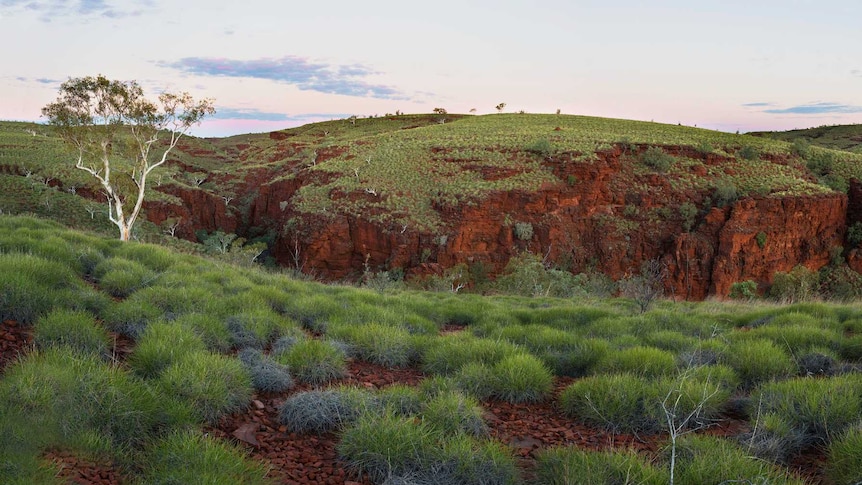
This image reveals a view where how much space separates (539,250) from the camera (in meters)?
32.5

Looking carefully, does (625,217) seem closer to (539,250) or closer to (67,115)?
(539,250)

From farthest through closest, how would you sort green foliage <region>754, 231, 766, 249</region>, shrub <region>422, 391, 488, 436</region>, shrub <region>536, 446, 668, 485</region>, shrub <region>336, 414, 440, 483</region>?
green foliage <region>754, 231, 766, 249</region>
shrub <region>422, 391, 488, 436</region>
shrub <region>336, 414, 440, 483</region>
shrub <region>536, 446, 668, 485</region>

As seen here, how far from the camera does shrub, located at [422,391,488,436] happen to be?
3.42 metres

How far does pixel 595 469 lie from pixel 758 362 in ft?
9.18

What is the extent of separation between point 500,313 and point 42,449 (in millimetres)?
5574

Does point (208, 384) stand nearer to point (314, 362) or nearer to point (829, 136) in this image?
point (314, 362)

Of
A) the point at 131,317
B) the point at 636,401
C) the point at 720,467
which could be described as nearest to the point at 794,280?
the point at 636,401

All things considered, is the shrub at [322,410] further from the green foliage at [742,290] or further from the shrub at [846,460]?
the green foliage at [742,290]

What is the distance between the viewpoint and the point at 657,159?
125 feet

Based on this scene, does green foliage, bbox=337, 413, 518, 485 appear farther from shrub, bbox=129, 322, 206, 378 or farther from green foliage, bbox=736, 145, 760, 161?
green foliage, bbox=736, 145, 760, 161

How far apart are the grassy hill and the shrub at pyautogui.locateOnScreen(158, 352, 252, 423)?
15 mm

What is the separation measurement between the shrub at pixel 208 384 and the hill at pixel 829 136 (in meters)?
76.8

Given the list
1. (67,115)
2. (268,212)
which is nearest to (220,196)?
(268,212)

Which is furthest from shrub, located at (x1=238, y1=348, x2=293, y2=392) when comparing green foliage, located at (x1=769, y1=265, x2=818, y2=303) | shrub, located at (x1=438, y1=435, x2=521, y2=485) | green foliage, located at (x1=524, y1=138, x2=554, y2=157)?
green foliage, located at (x1=524, y1=138, x2=554, y2=157)
